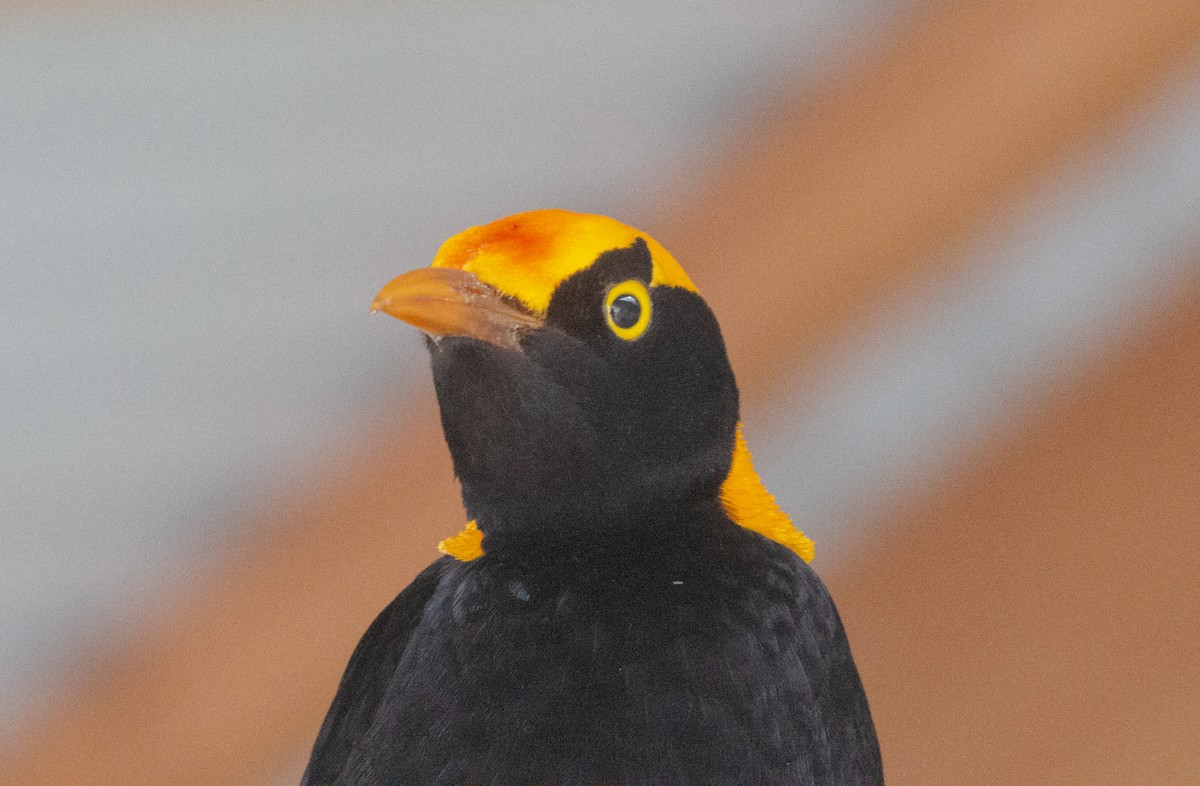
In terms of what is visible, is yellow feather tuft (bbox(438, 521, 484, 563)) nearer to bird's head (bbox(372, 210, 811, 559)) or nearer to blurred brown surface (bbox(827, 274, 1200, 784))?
bird's head (bbox(372, 210, 811, 559))

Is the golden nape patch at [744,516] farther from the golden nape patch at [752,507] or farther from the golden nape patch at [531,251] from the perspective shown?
the golden nape patch at [531,251]

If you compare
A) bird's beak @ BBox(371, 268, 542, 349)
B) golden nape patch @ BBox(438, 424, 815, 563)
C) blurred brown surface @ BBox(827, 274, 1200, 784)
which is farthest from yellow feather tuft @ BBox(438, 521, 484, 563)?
blurred brown surface @ BBox(827, 274, 1200, 784)

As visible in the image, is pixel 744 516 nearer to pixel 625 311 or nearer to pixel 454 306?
pixel 625 311

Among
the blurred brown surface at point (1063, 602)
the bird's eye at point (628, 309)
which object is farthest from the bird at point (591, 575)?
the blurred brown surface at point (1063, 602)

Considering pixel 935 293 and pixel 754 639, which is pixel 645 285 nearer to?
pixel 754 639

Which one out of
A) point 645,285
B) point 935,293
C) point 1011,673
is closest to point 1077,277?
point 935,293

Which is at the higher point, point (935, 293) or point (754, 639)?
point (935, 293)

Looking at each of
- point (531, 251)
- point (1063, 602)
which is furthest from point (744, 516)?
point (1063, 602)
